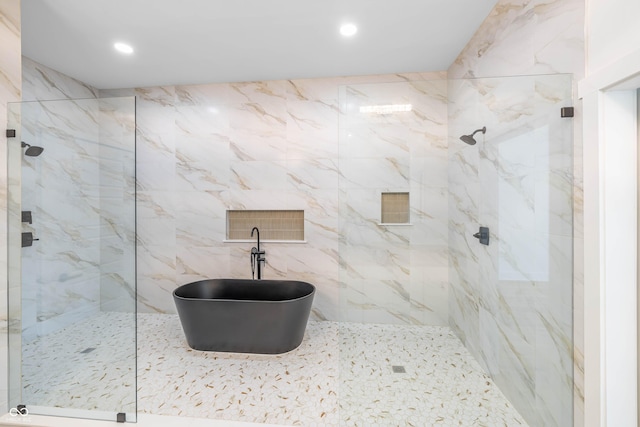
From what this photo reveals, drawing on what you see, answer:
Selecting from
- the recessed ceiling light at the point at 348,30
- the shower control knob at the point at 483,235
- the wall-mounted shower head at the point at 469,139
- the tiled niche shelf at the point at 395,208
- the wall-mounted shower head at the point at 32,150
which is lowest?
the shower control knob at the point at 483,235

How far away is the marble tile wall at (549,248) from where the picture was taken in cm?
158

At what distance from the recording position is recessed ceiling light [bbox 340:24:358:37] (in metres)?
2.52

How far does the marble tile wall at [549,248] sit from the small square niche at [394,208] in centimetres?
26

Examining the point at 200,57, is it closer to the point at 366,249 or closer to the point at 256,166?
the point at 256,166

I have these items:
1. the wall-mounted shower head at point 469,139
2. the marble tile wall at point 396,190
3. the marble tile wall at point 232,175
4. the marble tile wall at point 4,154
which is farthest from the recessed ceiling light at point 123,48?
the wall-mounted shower head at point 469,139

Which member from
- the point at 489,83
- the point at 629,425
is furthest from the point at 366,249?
the point at 629,425

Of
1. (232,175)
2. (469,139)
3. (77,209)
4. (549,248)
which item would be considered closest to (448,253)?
(549,248)

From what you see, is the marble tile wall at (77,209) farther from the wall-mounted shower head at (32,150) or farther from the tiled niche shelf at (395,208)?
the tiled niche shelf at (395,208)

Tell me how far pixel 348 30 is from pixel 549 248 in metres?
2.12

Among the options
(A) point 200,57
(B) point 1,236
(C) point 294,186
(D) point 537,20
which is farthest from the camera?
(C) point 294,186

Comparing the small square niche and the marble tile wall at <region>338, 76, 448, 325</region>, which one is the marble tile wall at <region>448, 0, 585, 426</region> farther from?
the small square niche

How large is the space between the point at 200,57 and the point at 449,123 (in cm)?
249

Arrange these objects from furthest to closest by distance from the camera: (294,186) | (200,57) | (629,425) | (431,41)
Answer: (294,186) < (200,57) < (431,41) < (629,425)

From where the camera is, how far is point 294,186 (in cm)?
371
